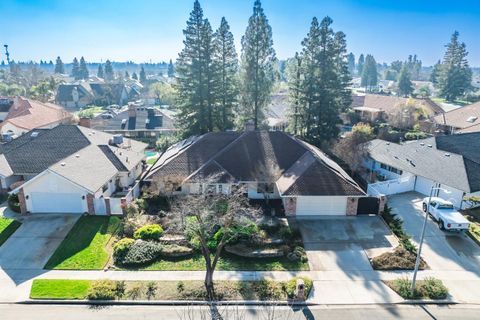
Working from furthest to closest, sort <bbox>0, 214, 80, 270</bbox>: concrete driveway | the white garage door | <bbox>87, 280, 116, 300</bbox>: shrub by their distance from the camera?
the white garage door, <bbox>0, 214, 80, 270</bbox>: concrete driveway, <bbox>87, 280, 116, 300</bbox>: shrub

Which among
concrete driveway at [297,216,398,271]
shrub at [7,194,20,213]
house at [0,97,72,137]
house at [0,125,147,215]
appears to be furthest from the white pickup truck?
house at [0,97,72,137]

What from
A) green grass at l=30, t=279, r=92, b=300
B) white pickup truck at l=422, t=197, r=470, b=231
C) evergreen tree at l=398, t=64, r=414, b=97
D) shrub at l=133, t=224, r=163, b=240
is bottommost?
green grass at l=30, t=279, r=92, b=300

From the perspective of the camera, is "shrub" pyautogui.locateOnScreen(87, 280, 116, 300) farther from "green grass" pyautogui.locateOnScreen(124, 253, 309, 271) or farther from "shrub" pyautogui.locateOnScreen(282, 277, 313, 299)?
"shrub" pyautogui.locateOnScreen(282, 277, 313, 299)

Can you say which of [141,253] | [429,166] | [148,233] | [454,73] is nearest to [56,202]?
[148,233]

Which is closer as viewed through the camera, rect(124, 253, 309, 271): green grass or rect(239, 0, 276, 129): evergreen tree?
rect(124, 253, 309, 271): green grass

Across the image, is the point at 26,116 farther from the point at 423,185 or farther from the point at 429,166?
the point at 429,166

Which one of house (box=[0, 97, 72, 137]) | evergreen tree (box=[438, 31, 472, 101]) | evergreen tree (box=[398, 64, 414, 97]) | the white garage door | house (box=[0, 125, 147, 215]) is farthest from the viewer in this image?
evergreen tree (box=[398, 64, 414, 97])

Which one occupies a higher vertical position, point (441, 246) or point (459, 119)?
point (459, 119)
